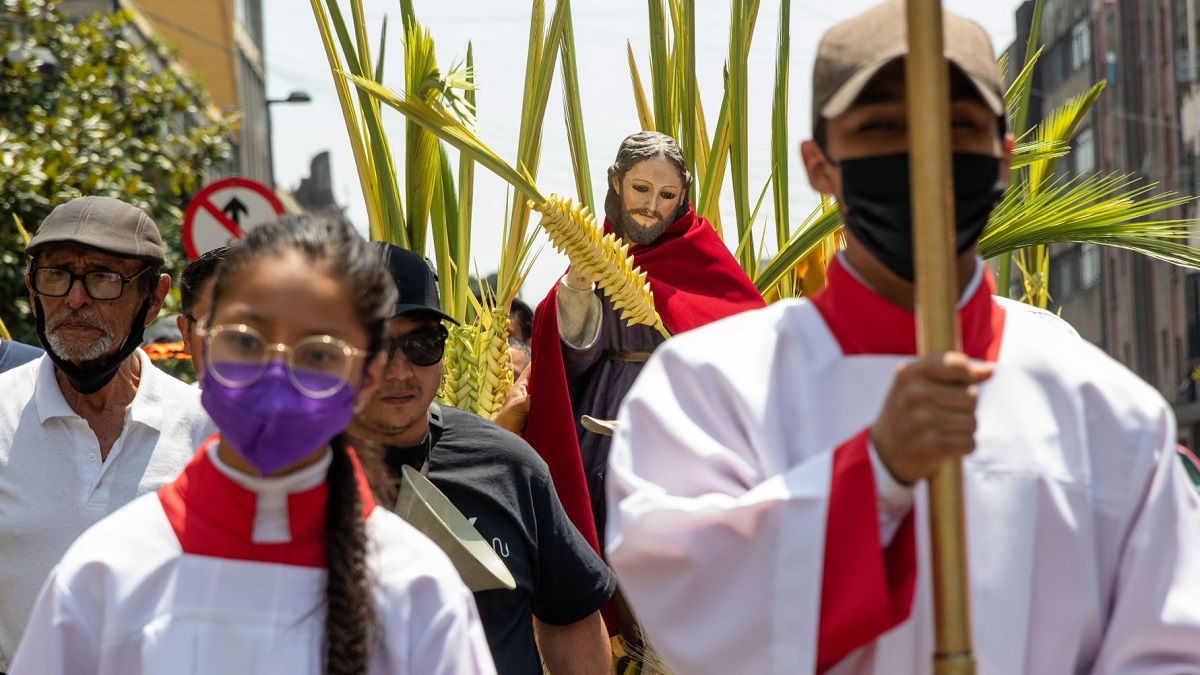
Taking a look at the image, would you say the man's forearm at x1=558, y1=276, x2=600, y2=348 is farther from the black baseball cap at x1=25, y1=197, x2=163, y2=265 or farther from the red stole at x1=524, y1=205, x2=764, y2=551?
the black baseball cap at x1=25, y1=197, x2=163, y2=265

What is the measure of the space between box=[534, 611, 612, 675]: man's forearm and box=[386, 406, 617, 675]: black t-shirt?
29 mm

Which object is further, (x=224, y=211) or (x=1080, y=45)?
(x=1080, y=45)

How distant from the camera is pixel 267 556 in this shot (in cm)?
256

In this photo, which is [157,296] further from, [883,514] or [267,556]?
[883,514]

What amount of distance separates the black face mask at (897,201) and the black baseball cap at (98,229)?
2332 mm

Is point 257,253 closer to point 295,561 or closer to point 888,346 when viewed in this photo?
point 295,561

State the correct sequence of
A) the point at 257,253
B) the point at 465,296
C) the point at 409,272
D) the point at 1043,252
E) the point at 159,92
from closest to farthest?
the point at 257,253
the point at 409,272
the point at 465,296
the point at 1043,252
the point at 159,92

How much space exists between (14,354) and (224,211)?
5.01 m

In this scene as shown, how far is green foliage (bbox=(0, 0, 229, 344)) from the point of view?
39.1 feet

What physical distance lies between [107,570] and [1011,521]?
3.83 feet

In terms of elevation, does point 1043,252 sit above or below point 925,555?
above

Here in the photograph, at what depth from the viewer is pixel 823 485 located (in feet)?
7.57

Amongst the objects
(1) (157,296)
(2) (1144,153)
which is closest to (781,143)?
(1) (157,296)

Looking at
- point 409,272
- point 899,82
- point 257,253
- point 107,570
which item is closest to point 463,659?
point 107,570
